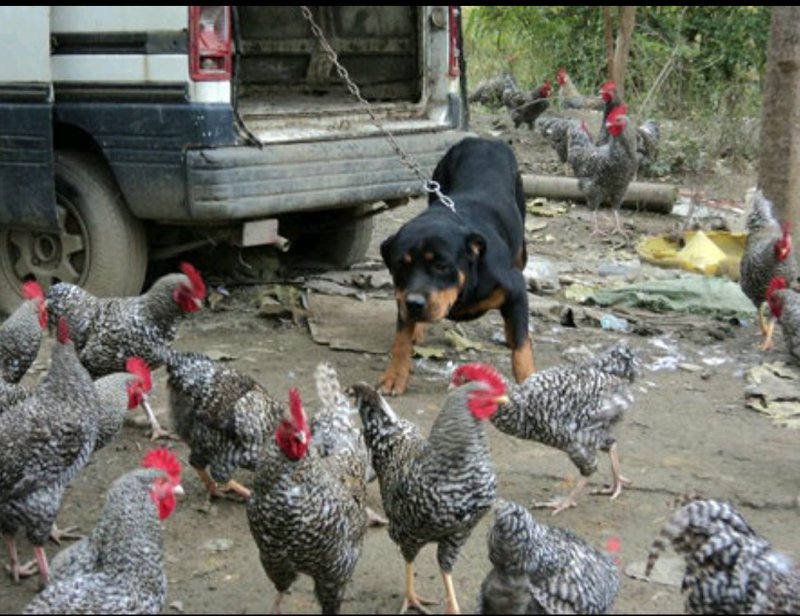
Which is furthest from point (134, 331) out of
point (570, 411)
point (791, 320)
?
point (791, 320)

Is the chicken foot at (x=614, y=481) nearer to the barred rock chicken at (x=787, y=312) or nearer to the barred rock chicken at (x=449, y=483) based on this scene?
the barred rock chicken at (x=449, y=483)

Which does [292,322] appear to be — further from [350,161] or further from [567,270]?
[567,270]

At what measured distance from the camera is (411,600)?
4.69m

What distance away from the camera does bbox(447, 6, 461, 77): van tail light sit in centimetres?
891

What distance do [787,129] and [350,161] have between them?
4.36 metres

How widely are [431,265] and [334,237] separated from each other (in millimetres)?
3108

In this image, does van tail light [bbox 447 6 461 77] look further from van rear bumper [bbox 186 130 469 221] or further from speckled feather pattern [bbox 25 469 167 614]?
speckled feather pattern [bbox 25 469 167 614]

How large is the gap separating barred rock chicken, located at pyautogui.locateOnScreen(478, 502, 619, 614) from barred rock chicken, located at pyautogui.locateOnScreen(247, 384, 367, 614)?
0.58 m

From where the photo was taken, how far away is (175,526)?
17.5ft

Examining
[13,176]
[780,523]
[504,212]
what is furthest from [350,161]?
[780,523]

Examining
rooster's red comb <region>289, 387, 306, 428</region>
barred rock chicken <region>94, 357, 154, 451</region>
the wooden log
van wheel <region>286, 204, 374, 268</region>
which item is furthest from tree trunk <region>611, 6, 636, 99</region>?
rooster's red comb <region>289, 387, 306, 428</region>

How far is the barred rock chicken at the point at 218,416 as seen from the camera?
532 cm

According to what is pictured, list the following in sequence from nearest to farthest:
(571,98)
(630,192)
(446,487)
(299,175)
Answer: (446,487) → (299,175) → (630,192) → (571,98)

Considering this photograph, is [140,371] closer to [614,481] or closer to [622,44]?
[614,481]
